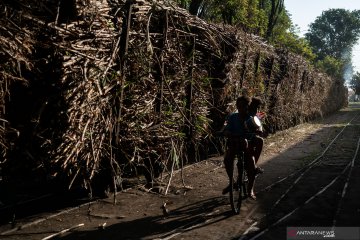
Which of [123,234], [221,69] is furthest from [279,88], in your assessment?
[123,234]

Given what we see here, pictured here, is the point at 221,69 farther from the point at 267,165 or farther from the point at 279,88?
the point at 279,88

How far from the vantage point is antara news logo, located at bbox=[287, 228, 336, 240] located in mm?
4592

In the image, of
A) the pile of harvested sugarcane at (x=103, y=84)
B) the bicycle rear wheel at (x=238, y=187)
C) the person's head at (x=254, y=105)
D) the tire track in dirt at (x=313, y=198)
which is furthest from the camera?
the person's head at (x=254, y=105)

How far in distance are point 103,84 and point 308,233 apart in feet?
11.4

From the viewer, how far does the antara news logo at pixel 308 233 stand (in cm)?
459

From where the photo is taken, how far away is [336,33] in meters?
81.4

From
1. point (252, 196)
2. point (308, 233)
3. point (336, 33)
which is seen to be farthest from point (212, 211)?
point (336, 33)

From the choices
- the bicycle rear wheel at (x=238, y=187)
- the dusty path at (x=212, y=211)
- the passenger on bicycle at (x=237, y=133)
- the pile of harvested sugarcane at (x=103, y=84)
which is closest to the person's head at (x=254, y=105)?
the passenger on bicycle at (x=237, y=133)

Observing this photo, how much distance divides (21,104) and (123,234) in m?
2.23

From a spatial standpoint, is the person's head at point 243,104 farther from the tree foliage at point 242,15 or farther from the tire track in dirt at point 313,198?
the tree foliage at point 242,15

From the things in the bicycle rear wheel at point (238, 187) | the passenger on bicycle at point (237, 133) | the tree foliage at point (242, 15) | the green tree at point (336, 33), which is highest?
the green tree at point (336, 33)

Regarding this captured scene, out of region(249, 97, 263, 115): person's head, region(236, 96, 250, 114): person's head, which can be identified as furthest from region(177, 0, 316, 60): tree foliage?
region(236, 96, 250, 114): person's head

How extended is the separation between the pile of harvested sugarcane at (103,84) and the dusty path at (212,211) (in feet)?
1.88

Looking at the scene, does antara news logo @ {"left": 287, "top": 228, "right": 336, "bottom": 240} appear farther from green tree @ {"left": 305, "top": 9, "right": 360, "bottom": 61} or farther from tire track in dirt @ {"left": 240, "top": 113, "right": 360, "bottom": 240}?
green tree @ {"left": 305, "top": 9, "right": 360, "bottom": 61}
